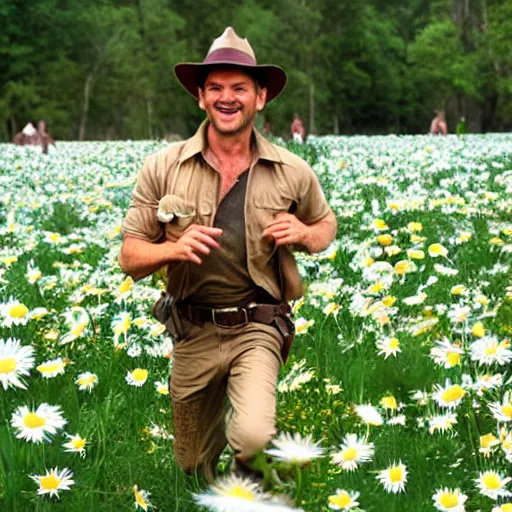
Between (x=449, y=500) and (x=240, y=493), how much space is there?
1.04m

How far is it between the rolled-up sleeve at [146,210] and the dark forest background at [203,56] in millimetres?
48976

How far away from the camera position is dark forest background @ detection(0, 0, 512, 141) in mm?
58281

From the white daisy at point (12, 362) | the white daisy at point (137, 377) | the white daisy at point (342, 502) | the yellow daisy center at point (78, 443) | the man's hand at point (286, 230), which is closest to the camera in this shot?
the white daisy at point (342, 502)

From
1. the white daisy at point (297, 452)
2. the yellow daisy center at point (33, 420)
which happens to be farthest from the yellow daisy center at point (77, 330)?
the white daisy at point (297, 452)

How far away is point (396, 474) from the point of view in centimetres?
280

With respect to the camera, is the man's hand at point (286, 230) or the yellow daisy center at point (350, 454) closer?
Result: the yellow daisy center at point (350, 454)

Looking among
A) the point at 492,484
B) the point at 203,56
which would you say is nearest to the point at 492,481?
the point at 492,484

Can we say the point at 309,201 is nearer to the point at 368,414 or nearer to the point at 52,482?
the point at 368,414

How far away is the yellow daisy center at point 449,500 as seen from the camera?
263 centimetres

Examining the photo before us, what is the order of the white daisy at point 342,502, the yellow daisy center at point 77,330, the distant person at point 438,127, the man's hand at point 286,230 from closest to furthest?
the white daisy at point 342,502 → the man's hand at point 286,230 → the yellow daisy center at point 77,330 → the distant person at point 438,127

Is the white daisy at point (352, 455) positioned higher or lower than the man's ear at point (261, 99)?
lower

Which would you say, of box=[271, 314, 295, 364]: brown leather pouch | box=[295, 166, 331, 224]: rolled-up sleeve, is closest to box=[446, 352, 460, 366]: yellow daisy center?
box=[271, 314, 295, 364]: brown leather pouch

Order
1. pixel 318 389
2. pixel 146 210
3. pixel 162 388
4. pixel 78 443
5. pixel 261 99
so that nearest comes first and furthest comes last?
pixel 78 443
pixel 146 210
pixel 261 99
pixel 162 388
pixel 318 389

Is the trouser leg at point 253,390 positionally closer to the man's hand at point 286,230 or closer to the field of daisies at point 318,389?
the field of daisies at point 318,389
